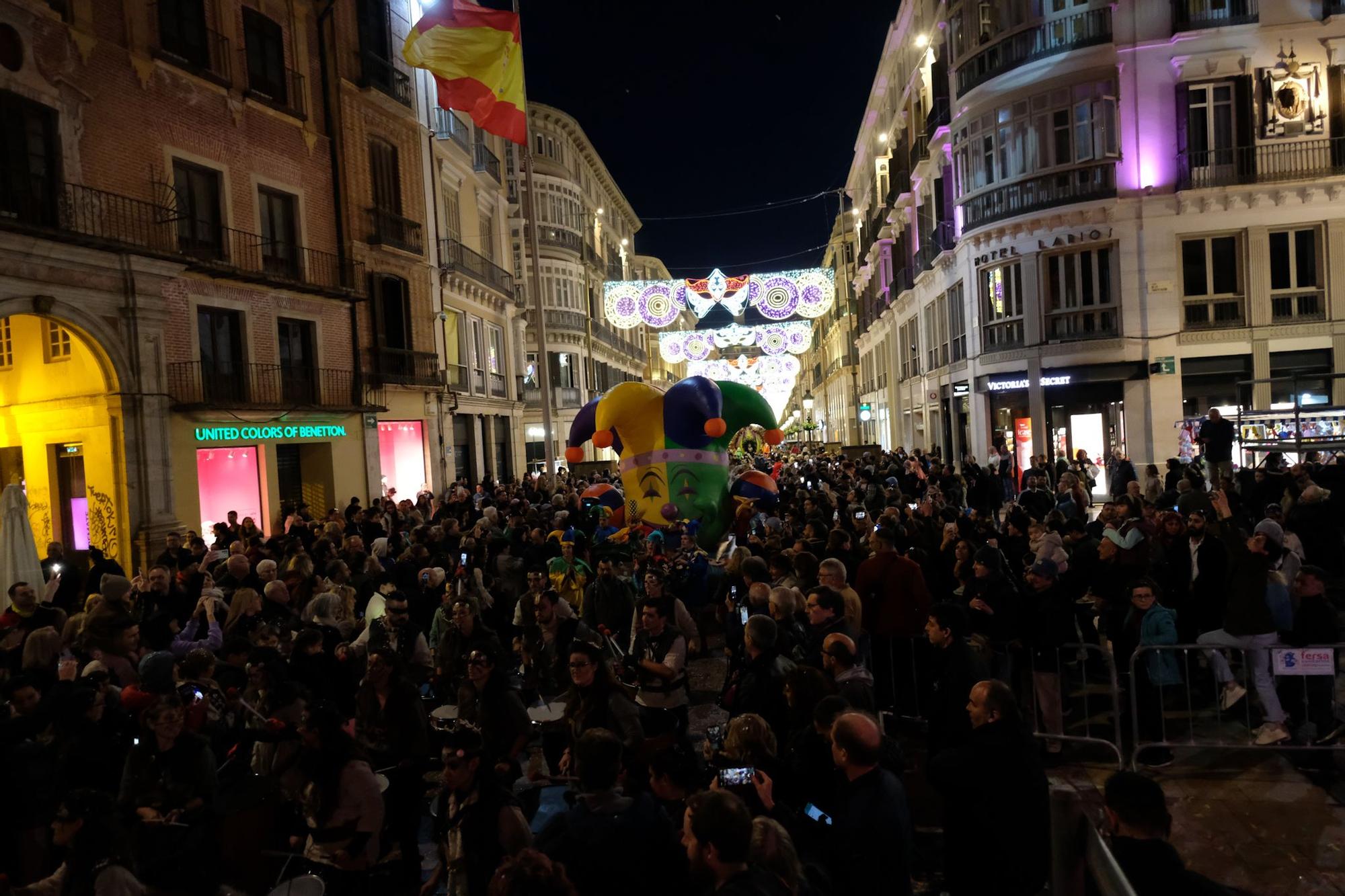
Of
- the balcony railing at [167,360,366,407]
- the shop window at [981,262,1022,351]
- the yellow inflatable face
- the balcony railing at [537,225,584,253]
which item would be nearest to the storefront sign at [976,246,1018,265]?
the shop window at [981,262,1022,351]

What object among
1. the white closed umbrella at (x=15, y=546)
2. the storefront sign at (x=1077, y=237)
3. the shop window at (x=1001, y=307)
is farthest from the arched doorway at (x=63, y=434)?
the storefront sign at (x=1077, y=237)

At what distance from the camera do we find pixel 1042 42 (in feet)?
66.4

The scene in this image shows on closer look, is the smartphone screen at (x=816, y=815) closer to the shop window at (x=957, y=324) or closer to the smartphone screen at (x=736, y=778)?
the smartphone screen at (x=736, y=778)

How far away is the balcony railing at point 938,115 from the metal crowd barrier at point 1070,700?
1994cm

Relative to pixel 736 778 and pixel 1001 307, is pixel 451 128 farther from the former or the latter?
pixel 736 778

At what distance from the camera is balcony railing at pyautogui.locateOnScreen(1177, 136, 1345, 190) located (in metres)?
18.9

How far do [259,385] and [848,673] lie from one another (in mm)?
16671

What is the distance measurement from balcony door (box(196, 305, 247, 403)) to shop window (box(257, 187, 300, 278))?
1831 mm

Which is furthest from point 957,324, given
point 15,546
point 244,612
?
point 15,546

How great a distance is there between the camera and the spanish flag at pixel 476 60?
56.8 ft

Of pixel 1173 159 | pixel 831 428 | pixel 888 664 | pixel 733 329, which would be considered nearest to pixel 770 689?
pixel 888 664

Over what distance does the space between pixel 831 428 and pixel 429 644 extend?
203 ft

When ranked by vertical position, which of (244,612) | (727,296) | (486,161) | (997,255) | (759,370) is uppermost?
(486,161)

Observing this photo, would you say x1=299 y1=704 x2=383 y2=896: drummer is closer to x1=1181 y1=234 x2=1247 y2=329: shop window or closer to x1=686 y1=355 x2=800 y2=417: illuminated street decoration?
x1=1181 y1=234 x2=1247 y2=329: shop window
